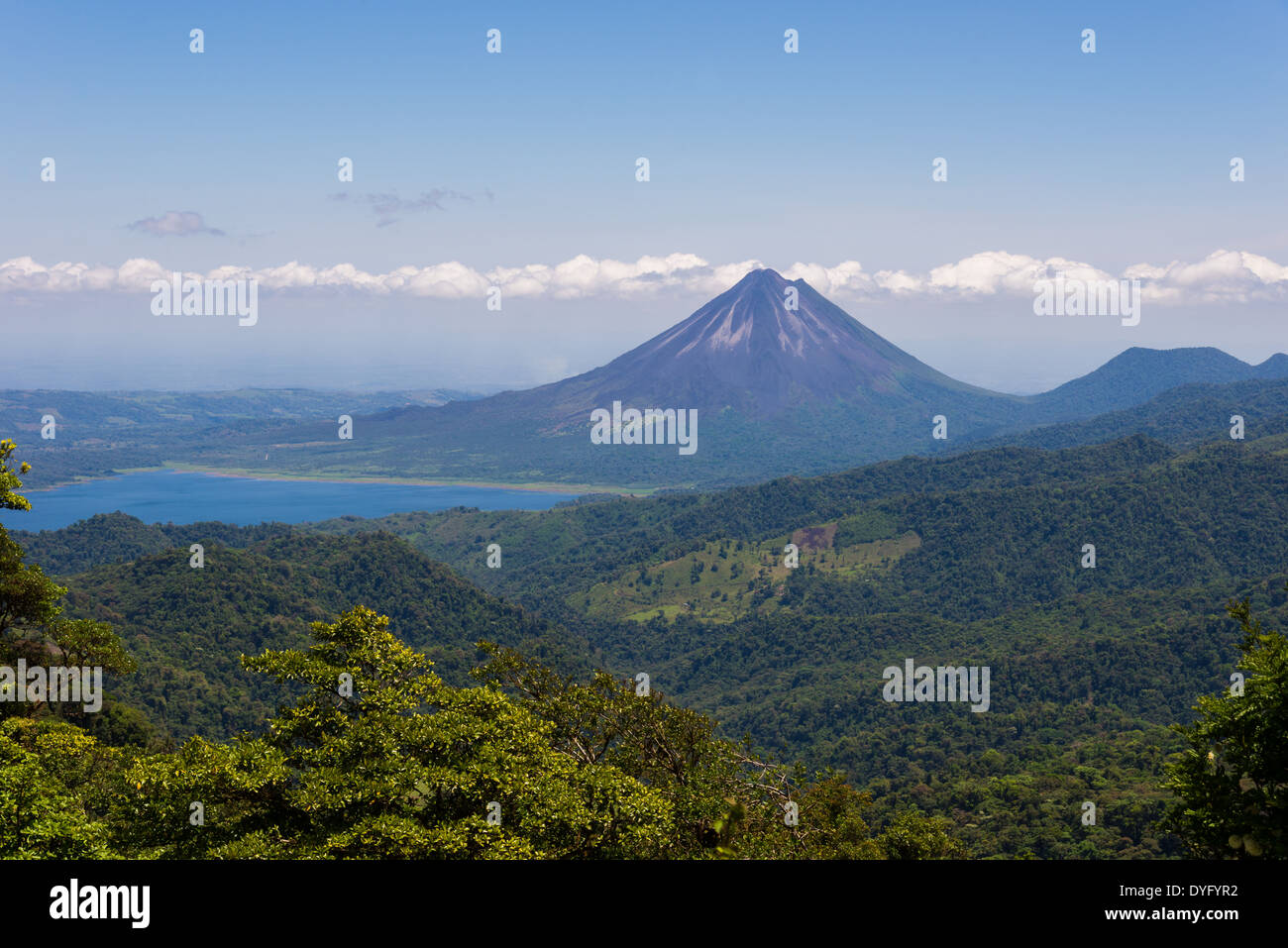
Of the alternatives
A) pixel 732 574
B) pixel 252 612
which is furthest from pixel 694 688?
pixel 252 612

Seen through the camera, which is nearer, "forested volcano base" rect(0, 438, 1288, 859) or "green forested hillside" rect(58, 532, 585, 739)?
"forested volcano base" rect(0, 438, 1288, 859)

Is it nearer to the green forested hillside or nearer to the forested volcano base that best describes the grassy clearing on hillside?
the forested volcano base

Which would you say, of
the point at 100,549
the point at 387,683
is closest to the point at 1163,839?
the point at 387,683

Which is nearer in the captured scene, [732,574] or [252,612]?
[252,612]

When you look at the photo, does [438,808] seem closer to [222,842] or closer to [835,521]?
[222,842]

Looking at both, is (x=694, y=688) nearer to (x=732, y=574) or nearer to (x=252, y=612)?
(x=732, y=574)

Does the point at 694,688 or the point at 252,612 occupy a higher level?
the point at 252,612

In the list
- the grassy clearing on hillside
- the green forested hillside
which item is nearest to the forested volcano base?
the green forested hillside

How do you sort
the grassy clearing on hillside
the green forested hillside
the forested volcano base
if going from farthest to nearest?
the grassy clearing on hillside < the green forested hillside < the forested volcano base
